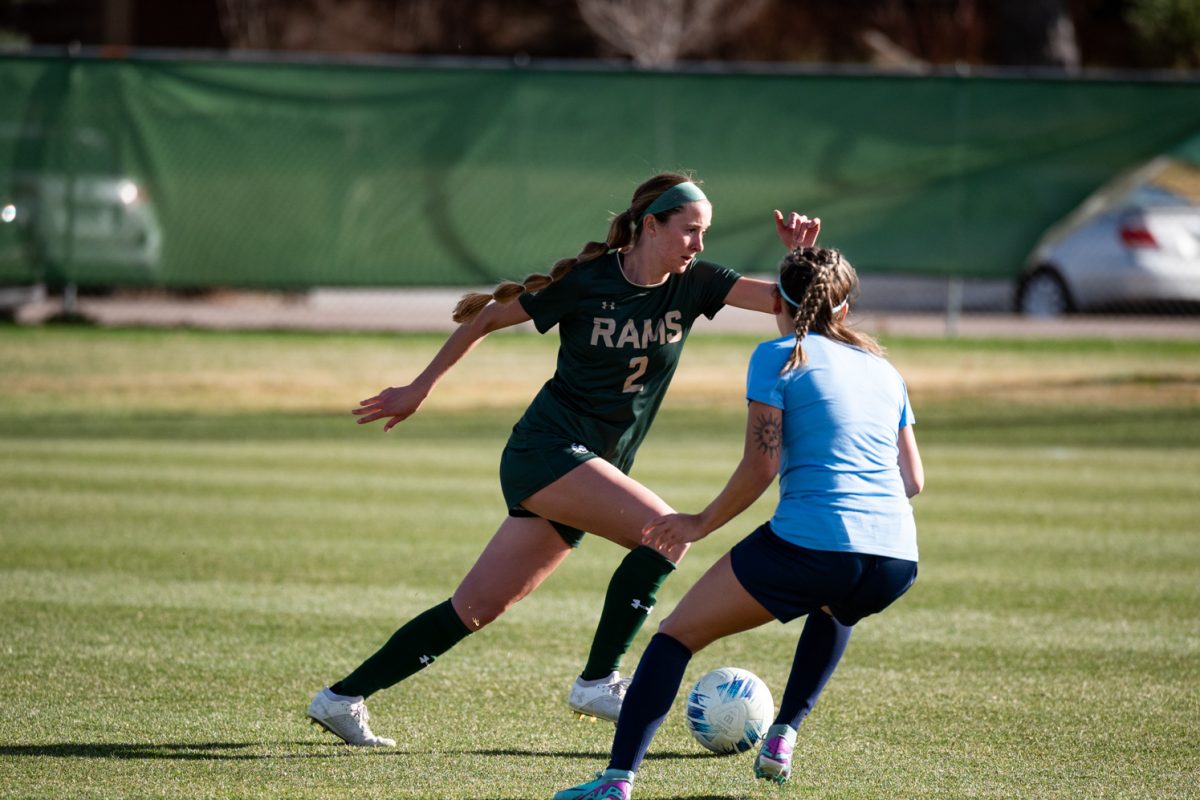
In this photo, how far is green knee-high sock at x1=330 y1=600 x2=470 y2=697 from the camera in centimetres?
532

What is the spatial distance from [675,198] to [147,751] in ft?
8.29

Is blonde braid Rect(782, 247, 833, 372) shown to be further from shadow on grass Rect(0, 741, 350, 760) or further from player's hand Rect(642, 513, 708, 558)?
shadow on grass Rect(0, 741, 350, 760)

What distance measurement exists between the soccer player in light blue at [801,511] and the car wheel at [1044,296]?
1463 cm

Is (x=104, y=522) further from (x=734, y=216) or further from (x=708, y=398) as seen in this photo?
(x=734, y=216)

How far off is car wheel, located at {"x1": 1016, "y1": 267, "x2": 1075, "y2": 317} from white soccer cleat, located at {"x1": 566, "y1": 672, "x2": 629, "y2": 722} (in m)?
14.2

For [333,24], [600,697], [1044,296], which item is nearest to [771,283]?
[600,697]

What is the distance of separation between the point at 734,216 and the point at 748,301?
39.0ft

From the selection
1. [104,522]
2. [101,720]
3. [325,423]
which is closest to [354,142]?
[325,423]

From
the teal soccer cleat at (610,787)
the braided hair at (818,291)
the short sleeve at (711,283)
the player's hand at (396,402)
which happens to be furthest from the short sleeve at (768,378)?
the player's hand at (396,402)

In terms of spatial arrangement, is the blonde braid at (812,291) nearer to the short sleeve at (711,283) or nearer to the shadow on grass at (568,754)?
the short sleeve at (711,283)

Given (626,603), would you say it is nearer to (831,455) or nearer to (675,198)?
(831,455)

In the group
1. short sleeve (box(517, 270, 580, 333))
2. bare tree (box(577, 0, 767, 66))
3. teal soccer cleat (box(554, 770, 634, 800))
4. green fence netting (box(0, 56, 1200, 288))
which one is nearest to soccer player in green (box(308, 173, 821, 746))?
short sleeve (box(517, 270, 580, 333))

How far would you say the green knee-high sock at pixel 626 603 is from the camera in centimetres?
520

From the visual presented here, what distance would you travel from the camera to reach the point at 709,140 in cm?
1723
